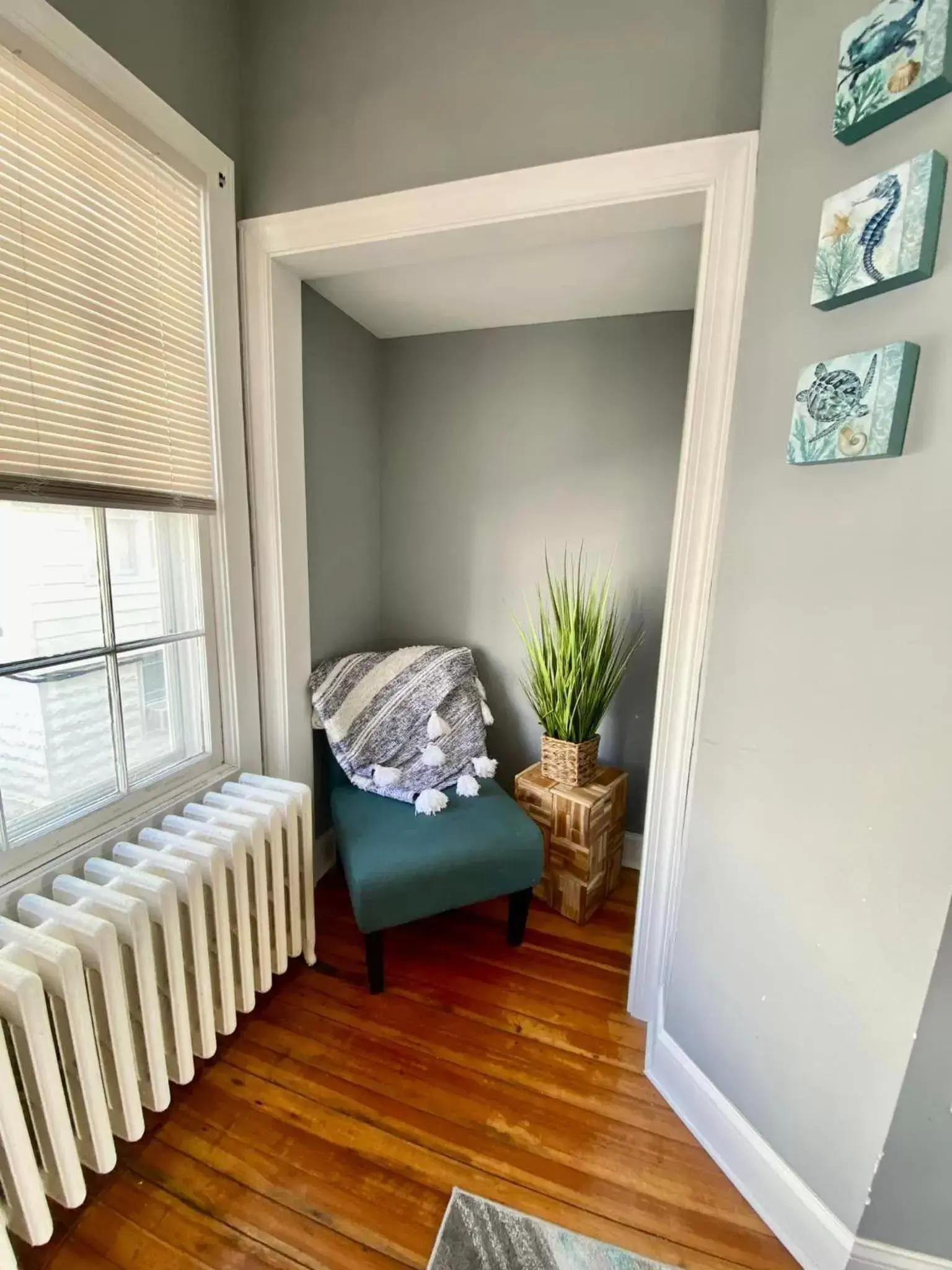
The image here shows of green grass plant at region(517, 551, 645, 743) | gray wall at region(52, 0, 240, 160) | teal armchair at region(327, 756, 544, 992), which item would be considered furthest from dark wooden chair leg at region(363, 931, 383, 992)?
gray wall at region(52, 0, 240, 160)

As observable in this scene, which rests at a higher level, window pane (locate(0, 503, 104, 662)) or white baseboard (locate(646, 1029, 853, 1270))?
window pane (locate(0, 503, 104, 662))

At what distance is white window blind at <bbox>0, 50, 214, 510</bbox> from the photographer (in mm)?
974

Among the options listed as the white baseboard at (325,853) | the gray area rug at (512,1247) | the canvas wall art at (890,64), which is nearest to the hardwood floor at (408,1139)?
the gray area rug at (512,1247)

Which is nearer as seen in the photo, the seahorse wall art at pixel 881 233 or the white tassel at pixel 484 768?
the seahorse wall art at pixel 881 233

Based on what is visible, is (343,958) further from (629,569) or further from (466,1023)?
(629,569)

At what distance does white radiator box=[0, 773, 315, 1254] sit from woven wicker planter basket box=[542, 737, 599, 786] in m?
0.86

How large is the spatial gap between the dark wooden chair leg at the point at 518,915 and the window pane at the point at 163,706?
3.49 feet

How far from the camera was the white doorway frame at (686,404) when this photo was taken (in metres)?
1.12

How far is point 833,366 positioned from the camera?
2.88ft

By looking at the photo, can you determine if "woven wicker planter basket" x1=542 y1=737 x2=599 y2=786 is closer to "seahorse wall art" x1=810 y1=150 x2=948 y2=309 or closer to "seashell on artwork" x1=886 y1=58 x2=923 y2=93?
"seahorse wall art" x1=810 y1=150 x2=948 y2=309

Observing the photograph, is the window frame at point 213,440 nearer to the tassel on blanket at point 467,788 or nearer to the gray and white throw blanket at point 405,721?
the gray and white throw blanket at point 405,721

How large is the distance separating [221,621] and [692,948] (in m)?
1.46

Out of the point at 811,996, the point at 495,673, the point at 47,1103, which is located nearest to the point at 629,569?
the point at 495,673

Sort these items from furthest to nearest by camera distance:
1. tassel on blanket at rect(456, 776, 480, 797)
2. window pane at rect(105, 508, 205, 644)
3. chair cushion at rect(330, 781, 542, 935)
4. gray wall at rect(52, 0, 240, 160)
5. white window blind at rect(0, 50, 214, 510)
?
1. tassel on blanket at rect(456, 776, 480, 797)
2. chair cushion at rect(330, 781, 542, 935)
3. window pane at rect(105, 508, 205, 644)
4. gray wall at rect(52, 0, 240, 160)
5. white window blind at rect(0, 50, 214, 510)
